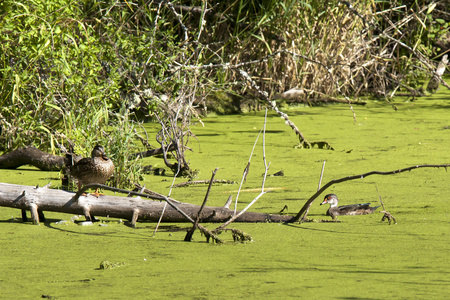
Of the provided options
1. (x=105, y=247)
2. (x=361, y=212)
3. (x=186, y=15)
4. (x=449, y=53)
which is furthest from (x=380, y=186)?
(x=449, y=53)

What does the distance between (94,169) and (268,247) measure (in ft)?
3.88

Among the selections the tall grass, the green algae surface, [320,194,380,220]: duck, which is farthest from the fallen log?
the tall grass

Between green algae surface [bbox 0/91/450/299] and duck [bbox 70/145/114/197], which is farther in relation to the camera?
duck [bbox 70/145/114/197]

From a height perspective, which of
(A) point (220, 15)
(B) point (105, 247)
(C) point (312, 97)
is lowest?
(C) point (312, 97)

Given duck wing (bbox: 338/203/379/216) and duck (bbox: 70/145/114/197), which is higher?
duck (bbox: 70/145/114/197)

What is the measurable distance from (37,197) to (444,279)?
1909 mm

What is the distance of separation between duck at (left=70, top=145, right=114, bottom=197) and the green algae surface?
0.24 meters

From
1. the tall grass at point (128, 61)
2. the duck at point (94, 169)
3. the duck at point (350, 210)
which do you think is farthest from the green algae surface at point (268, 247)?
the tall grass at point (128, 61)

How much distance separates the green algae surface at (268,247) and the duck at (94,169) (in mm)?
243

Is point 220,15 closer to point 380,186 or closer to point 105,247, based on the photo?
point 380,186

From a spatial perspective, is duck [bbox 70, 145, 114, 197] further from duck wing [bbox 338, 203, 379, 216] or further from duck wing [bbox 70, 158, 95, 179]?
duck wing [bbox 338, 203, 379, 216]

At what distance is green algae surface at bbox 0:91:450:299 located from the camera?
219cm

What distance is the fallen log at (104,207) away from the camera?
314 centimetres

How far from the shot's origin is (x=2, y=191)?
124 inches
